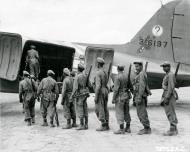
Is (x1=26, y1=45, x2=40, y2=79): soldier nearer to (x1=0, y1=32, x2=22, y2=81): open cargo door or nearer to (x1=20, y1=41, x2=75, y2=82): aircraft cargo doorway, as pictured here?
(x1=0, y1=32, x2=22, y2=81): open cargo door

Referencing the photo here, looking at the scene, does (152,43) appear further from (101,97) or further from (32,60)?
(101,97)

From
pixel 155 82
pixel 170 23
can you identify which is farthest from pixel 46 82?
pixel 170 23

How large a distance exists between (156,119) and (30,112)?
4.09 meters

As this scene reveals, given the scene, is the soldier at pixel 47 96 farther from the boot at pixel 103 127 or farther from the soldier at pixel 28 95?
the boot at pixel 103 127

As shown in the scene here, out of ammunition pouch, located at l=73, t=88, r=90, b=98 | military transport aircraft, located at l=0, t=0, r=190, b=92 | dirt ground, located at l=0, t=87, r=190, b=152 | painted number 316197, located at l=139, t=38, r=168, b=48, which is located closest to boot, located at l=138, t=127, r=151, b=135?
dirt ground, located at l=0, t=87, r=190, b=152

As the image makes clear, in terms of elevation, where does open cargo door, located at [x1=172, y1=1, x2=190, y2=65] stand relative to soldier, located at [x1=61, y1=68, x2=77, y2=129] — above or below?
above

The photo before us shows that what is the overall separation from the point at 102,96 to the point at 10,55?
510 cm

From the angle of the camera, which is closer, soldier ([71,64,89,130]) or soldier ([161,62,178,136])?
soldier ([161,62,178,136])

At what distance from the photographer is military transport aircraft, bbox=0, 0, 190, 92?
1364 cm

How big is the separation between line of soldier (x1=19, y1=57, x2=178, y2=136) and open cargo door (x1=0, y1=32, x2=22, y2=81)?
2238 millimetres

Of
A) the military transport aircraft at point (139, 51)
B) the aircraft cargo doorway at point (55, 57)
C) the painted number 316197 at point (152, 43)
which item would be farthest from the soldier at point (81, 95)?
the painted number 316197 at point (152, 43)

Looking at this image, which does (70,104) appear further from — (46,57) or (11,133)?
(46,57)

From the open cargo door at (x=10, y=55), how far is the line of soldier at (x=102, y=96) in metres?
2.24

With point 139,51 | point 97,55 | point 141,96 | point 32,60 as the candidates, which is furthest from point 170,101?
point 139,51
